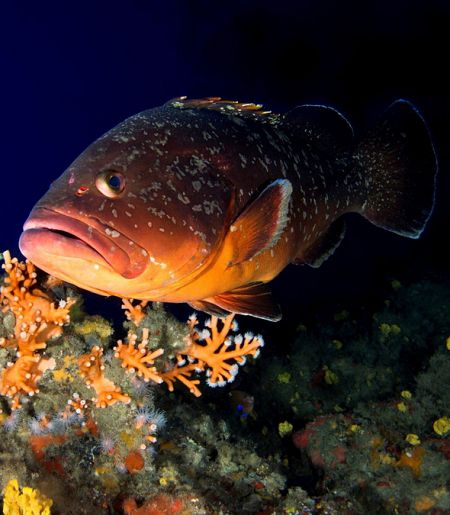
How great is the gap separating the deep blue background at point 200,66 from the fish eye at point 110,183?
15451mm

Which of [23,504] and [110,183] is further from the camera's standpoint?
[23,504]

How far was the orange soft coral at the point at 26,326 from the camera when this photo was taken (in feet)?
10.4

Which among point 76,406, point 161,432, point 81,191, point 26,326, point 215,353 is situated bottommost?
point 161,432

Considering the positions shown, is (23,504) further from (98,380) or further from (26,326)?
(26,326)

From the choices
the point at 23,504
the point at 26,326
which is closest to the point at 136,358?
the point at 26,326

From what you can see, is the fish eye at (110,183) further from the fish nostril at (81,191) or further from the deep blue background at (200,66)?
the deep blue background at (200,66)

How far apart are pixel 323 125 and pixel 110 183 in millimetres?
2877

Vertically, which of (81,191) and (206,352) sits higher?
(81,191)

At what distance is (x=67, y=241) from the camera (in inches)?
78.2

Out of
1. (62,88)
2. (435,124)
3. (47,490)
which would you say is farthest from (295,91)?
(47,490)

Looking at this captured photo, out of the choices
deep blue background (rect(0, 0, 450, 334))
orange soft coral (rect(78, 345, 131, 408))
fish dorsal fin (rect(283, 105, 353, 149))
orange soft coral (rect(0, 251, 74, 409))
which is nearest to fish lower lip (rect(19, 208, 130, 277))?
orange soft coral (rect(0, 251, 74, 409))

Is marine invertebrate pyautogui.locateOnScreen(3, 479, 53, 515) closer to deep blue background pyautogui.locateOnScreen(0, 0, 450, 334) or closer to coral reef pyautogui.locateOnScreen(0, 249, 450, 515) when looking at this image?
coral reef pyautogui.locateOnScreen(0, 249, 450, 515)

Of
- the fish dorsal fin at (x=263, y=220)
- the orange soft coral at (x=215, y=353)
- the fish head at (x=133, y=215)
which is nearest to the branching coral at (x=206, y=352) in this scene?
the orange soft coral at (x=215, y=353)

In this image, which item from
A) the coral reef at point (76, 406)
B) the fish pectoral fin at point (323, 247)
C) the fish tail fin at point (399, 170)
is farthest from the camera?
the fish tail fin at point (399, 170)
